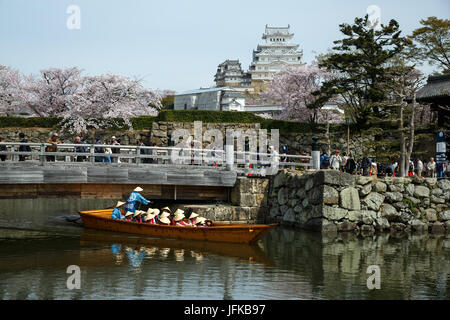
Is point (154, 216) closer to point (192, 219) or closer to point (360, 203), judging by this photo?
point (192, 219)

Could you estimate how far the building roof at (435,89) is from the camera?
1185 inches

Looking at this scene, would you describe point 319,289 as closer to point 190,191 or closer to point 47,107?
point 190,191

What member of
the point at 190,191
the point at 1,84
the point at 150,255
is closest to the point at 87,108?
the point at 1,84

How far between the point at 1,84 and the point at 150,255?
130 feet

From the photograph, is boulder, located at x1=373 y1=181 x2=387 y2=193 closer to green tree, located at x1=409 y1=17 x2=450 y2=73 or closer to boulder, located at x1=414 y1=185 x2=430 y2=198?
boulder, located at x1=414 y1=185 x2=430 y2=198

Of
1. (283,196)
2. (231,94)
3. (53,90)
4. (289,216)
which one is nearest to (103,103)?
(53,90)

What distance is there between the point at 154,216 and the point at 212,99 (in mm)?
54972

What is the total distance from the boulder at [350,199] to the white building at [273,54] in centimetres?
7251

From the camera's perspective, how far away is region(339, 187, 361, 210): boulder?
2197 cm

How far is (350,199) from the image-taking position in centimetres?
2211

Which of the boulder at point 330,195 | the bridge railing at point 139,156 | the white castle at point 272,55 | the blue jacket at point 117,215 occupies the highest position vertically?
the white castle at point 272,55

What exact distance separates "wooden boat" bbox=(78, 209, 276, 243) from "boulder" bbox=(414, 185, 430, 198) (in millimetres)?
9251

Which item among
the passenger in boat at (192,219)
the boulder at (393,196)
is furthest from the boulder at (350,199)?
the passenger in boat at (192,219)

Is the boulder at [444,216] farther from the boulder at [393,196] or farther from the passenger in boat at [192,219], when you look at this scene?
the passenger in boat at [192,219]
